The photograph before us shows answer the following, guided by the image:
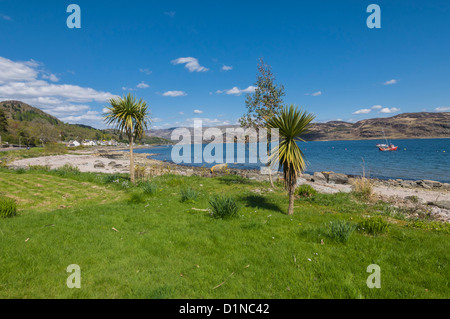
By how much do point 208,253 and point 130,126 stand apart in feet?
46.0

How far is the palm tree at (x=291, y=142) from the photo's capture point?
9422 mm

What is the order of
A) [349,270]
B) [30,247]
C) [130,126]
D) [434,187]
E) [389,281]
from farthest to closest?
[434,187] → [130,126] → [30,247] → [349,270] → [389,281]

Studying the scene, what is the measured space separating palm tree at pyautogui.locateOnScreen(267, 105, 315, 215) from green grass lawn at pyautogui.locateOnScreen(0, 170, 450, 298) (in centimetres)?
188

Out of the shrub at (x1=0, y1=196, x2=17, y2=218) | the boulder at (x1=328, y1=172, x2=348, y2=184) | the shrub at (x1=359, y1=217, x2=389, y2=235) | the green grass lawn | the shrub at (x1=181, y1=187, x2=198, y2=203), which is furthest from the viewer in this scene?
the boulder at (x1=328, y1=172, x2=348, y2=184)

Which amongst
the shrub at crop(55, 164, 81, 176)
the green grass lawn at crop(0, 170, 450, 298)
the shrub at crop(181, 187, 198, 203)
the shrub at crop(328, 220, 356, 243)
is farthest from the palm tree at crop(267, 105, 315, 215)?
the shrub at crop(55, 164, 81, 176)

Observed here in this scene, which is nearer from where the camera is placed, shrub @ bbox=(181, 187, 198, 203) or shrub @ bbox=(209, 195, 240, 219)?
shrub @ bbox=(209, 195, 240, 219)

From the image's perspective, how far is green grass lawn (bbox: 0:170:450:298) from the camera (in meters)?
4.12

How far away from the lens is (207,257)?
5.52 metres

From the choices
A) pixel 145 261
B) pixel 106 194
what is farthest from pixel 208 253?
pixel 106 194

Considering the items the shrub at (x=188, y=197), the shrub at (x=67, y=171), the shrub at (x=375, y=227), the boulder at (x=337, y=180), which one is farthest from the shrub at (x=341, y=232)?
the boulder at (x=337, y=180)

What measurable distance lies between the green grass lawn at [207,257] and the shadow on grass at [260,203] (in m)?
1.69

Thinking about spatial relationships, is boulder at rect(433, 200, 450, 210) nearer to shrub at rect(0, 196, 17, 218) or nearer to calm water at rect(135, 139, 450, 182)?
calm water at rect(135, 139, 450, 182)
